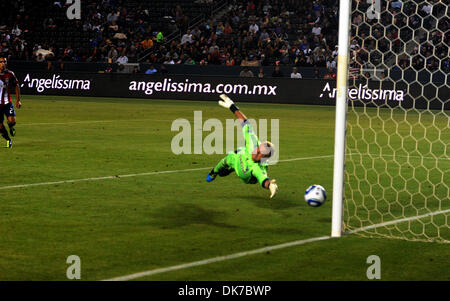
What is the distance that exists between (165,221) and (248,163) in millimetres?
1271

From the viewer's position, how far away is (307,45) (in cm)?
3266

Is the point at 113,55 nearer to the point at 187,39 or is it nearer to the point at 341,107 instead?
the point at 187,39

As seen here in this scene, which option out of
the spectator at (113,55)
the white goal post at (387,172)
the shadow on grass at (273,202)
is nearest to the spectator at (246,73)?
the spectator at (113,55)

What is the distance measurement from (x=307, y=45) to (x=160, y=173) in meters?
21.5

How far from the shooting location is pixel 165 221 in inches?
333

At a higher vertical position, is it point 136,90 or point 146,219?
point 136,90

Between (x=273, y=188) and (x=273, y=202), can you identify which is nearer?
(x=273, y=188)

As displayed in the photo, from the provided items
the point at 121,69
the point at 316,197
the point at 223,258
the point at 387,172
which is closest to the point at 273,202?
the point at 316,197

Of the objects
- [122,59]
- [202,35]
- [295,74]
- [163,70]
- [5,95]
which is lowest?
[5,95]

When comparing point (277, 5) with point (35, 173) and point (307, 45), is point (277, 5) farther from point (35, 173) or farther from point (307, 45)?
point (35, 173)

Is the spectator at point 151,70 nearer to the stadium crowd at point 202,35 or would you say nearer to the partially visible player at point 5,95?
the stadium crowd at point 202,35

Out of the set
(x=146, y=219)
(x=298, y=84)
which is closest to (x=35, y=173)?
(x=146, y=219)

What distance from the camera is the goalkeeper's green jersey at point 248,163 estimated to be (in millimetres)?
8922

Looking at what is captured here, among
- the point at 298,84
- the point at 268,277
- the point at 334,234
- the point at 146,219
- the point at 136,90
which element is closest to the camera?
the point at 268,277
